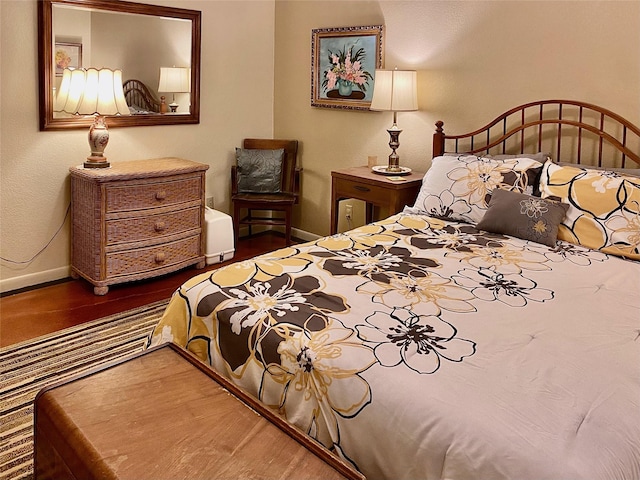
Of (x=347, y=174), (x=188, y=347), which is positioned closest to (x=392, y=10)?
(x=347, y=174)

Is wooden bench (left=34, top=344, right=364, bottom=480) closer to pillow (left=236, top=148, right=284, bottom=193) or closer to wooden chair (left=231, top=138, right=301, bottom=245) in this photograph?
wooden chair (left=231, top=138, right=301, bottom=245)

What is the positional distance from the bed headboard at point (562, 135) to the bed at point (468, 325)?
0.01m

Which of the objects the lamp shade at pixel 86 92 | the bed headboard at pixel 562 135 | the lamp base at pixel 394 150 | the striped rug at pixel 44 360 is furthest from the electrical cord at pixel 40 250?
the bed headboard at pixel 562 135

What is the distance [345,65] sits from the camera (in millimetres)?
4492

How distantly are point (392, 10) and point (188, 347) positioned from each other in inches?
117

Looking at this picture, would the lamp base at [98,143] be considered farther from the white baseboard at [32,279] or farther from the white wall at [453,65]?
the white wall at [453,65]

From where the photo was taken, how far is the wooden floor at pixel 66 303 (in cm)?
325

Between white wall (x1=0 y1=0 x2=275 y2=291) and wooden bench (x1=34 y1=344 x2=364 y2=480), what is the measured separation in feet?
7.54

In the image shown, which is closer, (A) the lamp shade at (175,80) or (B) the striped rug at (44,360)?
(B) the striped rug at (44,360)

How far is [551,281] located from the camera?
2270mm

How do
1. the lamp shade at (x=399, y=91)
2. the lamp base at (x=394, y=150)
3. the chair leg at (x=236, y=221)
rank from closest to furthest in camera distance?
the lamp shade at (x=399, y=91) < the lamp base at (x=394, y=150) < the chair leg at (x=236, y=221)

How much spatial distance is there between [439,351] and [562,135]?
2.17 m

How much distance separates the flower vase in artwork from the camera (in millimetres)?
4500

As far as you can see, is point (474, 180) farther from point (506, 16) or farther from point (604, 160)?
point (506, 16)
